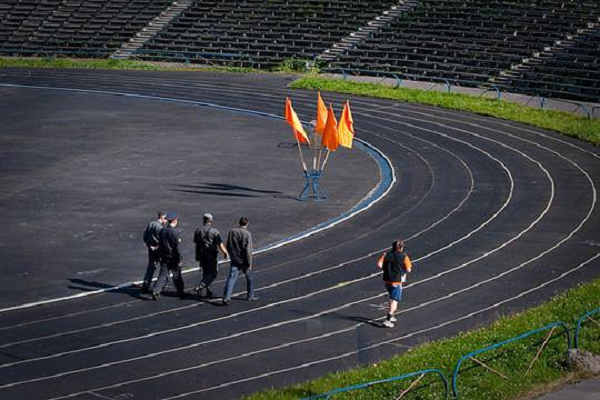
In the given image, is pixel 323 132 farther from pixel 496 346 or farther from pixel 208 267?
pixel 496 346

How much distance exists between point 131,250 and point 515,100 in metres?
30.5

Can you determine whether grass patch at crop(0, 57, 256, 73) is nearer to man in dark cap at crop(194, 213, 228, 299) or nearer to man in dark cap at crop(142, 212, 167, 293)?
man in dark cap at crop(142, 212, 167, 293)

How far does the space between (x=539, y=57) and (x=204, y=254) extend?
134 ft

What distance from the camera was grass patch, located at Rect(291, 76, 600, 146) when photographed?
151 feet

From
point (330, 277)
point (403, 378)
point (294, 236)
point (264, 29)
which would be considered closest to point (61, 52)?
point (264, 29)

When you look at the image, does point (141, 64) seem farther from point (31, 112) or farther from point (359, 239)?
point (359, 239)

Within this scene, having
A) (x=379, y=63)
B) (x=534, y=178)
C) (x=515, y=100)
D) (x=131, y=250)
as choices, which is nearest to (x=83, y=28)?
(x=379, y=63)

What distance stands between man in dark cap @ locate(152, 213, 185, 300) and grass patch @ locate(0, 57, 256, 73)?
43.4m

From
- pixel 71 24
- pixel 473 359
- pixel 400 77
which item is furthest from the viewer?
pixel 71 24

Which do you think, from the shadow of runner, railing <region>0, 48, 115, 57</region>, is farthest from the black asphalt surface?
railing <region>0, 48, 115, 57</region>

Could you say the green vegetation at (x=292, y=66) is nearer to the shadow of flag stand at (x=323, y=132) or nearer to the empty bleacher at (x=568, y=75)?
the empty bleacher at (x=568, y=75)

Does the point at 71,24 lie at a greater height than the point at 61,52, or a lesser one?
greater

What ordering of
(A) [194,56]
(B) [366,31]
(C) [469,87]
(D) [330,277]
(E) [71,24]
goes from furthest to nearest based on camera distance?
(E) [71,24] < (A) [194,56] < (B) [366,31] < (C) [469,87] < (D) [330,277]

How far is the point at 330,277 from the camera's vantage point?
83.0ft
